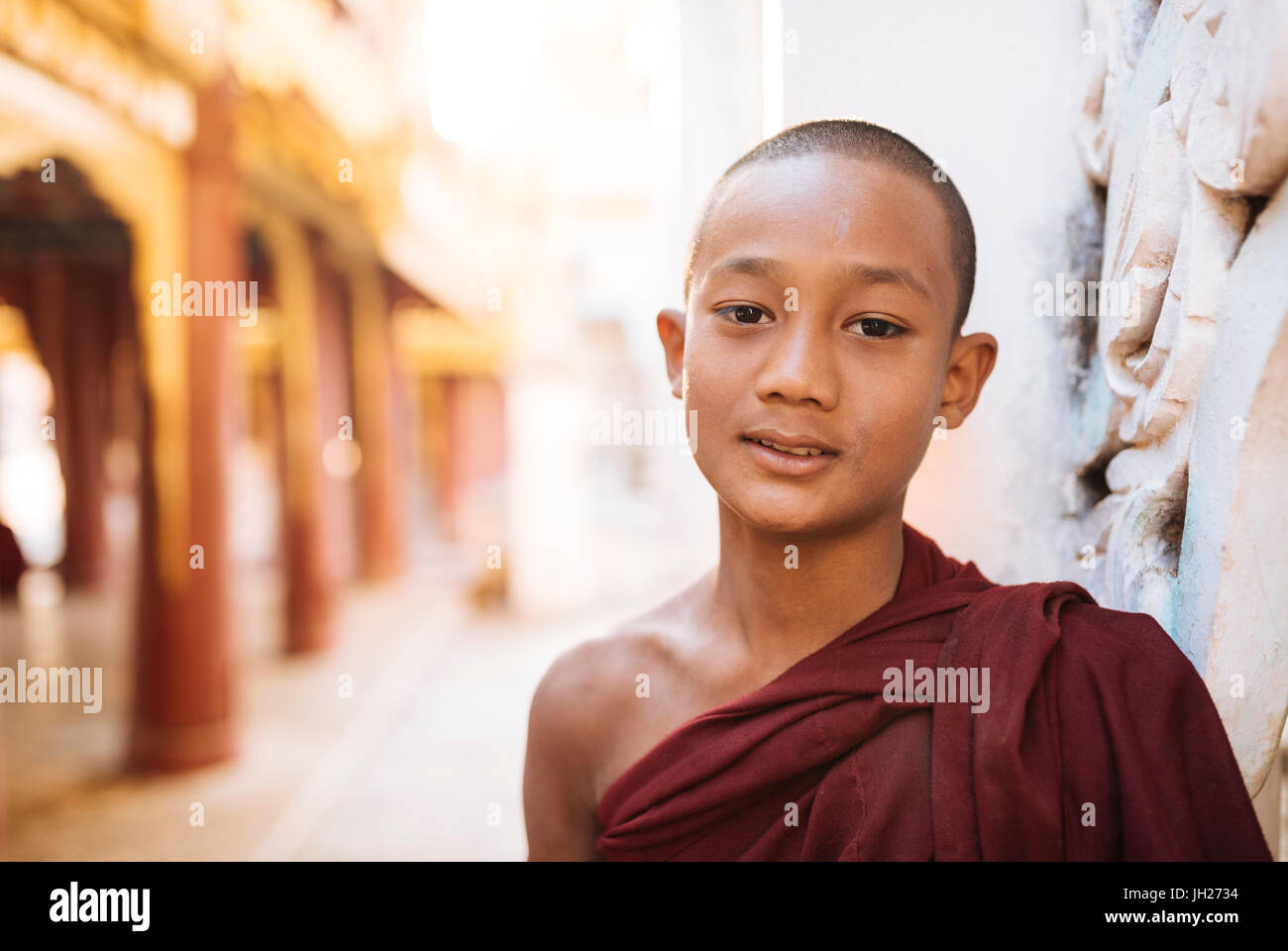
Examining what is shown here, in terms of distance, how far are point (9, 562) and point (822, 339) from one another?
36.3 feet

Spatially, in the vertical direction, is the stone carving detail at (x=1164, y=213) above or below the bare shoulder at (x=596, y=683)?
above

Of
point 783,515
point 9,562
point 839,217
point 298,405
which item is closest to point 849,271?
point 839,217

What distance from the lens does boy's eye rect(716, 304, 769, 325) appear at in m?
1.14

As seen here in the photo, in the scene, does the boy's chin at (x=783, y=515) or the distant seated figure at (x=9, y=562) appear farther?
the distant seated figure at (x=9, y=562)

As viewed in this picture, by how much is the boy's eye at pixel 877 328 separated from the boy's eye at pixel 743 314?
0.13 metres

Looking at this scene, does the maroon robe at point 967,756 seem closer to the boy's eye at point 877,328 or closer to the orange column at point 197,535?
the boy's eye at point 877,328

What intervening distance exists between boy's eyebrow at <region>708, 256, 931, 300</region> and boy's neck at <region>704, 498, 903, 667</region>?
0.33m

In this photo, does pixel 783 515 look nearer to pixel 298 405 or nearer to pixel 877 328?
pixel 877 328

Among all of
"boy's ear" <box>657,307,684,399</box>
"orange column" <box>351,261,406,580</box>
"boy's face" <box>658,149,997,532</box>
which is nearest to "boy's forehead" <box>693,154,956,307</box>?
"boy's face" <box>658,149,997,532</box>

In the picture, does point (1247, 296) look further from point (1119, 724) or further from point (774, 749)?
point (774, 749)

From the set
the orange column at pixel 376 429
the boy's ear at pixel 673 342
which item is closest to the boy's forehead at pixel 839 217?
the boy's ear at pixel 673 342

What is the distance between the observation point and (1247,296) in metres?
1.02

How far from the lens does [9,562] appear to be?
936 cm

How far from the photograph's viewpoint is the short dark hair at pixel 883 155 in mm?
1150
